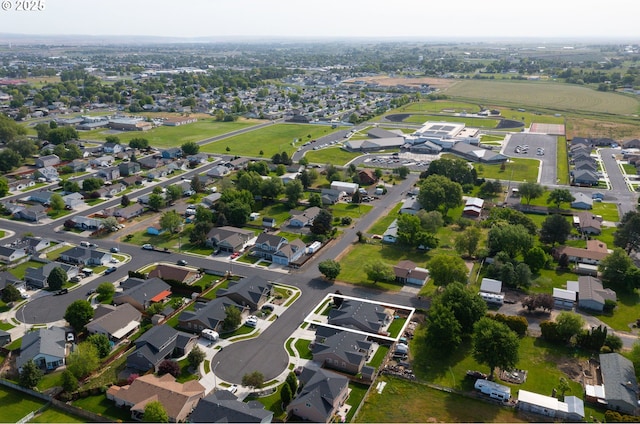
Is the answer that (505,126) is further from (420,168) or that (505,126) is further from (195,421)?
(195,421)

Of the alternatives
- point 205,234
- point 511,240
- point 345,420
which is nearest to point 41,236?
point 205,234

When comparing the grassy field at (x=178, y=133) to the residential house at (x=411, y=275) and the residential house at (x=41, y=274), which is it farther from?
the residential house at (x=411, y=275)

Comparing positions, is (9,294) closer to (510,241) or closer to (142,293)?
(142,293)

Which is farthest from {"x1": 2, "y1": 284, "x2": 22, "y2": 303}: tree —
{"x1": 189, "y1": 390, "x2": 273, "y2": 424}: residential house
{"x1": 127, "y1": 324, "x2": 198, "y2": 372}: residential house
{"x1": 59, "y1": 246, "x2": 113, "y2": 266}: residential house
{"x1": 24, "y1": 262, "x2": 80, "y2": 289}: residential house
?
{"x1": 189, "y1": 390, "x2": 273, "y2": 424}: residential house

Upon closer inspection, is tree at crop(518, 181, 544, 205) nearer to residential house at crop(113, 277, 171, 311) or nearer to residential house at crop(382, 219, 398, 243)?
residential house at crop(382, 219, 398, 243)

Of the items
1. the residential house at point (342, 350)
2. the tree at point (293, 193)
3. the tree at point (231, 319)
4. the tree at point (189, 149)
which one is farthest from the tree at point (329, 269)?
the tree at point (189, 149)

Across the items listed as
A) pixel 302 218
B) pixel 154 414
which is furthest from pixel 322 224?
pixel 154 414
